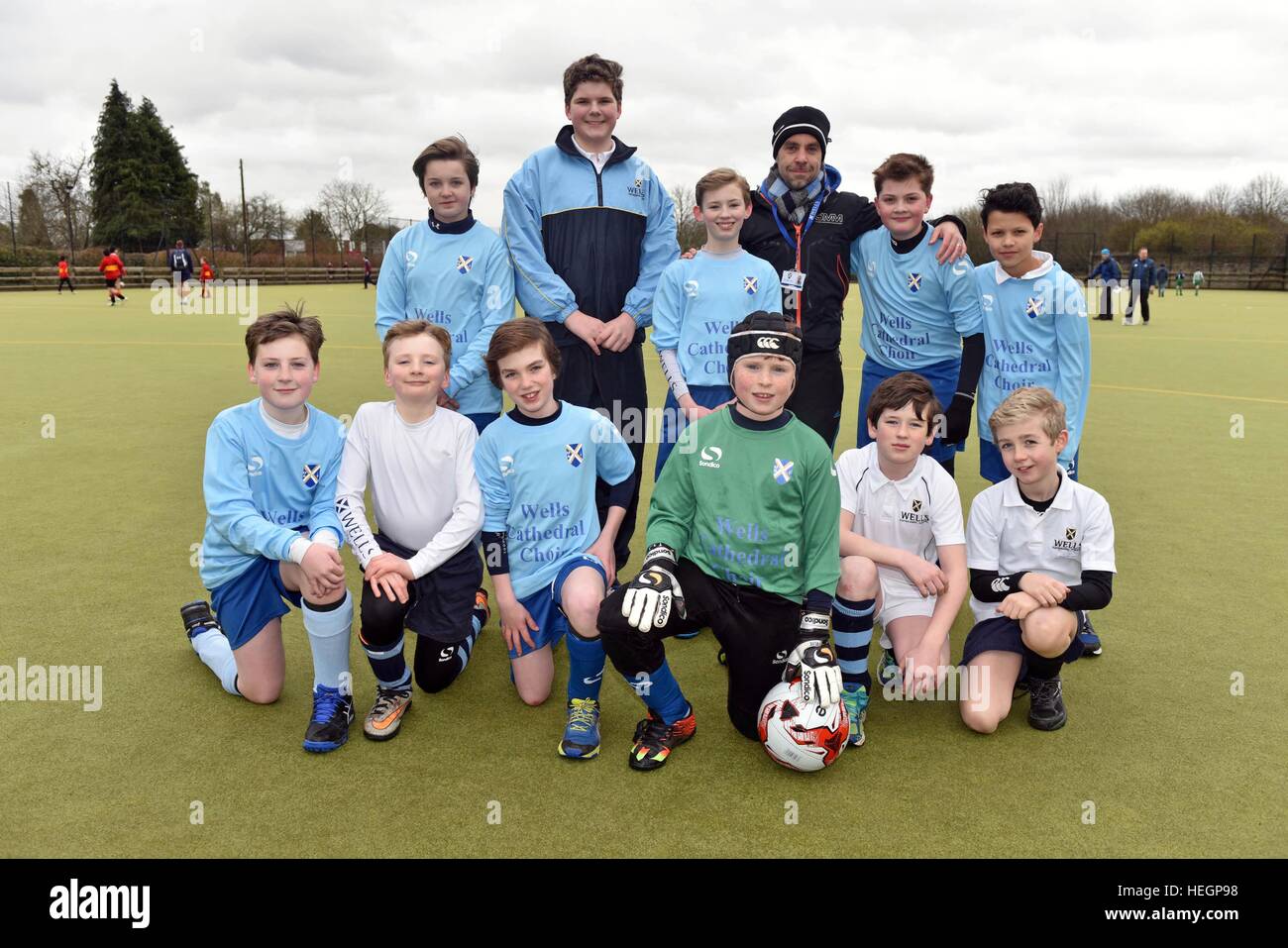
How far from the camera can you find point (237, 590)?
3.84 m

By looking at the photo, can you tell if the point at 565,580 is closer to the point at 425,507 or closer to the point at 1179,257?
the point at 425,507

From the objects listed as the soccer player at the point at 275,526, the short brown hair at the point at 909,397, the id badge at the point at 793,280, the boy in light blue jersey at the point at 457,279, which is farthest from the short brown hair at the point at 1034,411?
the soccer player at the point at 275,526

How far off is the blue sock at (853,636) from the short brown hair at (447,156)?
9.81 feet

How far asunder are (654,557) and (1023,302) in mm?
2545

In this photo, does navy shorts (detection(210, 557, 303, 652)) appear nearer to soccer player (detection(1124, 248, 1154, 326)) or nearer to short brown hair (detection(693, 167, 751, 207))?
short brown hair (detection(693, 167, 751, 207))

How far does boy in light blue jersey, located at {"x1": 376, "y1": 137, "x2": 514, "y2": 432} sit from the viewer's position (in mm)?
4773


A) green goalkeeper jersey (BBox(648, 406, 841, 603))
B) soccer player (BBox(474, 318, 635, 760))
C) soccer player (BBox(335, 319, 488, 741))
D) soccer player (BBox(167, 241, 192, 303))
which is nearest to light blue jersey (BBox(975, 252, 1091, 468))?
green goalkeeper jersey (BBox(648, 406, 841, 603))

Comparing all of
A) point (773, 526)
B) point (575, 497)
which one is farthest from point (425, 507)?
point (773, 526)

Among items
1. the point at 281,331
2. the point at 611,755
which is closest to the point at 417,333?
the point at 281,331

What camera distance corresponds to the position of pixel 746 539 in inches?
142

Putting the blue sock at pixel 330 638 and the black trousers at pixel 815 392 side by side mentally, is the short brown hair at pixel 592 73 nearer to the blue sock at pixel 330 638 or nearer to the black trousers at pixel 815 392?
the black trousers at pixel 815 392

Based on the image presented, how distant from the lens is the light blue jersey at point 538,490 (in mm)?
3904

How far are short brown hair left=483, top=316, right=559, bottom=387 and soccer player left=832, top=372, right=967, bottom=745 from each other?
1.46 m
